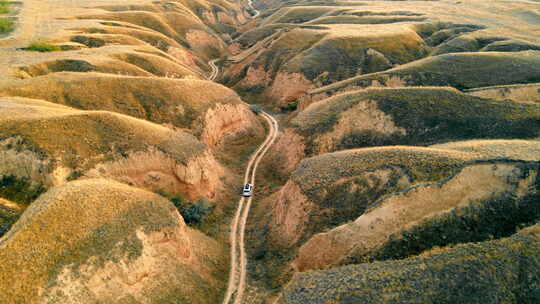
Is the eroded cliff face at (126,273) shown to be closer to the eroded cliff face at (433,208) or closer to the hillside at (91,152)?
the hillside at (91,152)

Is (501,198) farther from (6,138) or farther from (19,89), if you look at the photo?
(19,89)

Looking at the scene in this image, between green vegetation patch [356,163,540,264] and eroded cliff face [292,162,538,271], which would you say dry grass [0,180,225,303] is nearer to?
eroded cliff face [292,162,538,271]

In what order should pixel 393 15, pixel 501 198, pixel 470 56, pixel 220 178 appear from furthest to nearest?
pixel 393 15 → pixel 470 56 → pixel 220 178 → pixel 501 198

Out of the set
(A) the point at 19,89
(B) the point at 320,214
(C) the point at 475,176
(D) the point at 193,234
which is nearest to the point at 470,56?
(C) the point at 475,176

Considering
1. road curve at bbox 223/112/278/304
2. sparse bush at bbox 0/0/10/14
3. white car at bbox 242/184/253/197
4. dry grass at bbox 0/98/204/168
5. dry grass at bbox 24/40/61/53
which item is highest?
sparse bush at bbox 0/0/10/14

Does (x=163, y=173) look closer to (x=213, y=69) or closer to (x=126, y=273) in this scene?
(x=126, y=273)

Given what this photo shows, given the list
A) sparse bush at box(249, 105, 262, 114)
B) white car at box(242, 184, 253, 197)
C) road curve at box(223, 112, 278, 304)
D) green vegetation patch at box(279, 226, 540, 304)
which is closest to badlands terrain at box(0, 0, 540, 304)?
green vegetation patch at box(279, 226, 540, 304)
